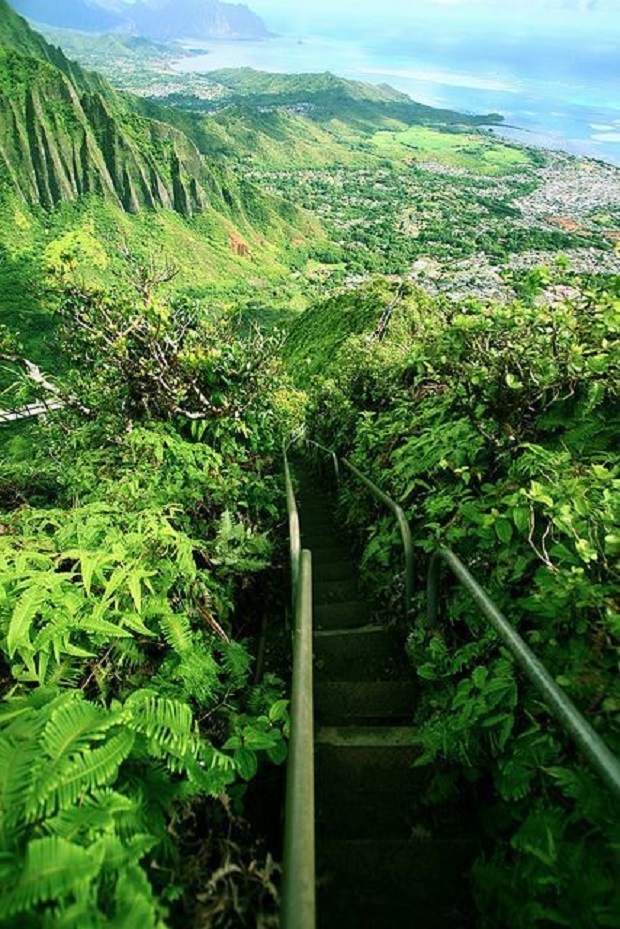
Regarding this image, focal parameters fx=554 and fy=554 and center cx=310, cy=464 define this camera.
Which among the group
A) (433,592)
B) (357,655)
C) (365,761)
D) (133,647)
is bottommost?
(357,655)

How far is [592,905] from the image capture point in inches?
53.7

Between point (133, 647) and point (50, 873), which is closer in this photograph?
point (50, 873)

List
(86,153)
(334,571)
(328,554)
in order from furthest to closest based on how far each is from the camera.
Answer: (86,153), (328,554), (334,571)

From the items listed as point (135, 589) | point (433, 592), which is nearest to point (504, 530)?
point (433, 592)

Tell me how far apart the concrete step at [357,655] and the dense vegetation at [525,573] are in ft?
1.01

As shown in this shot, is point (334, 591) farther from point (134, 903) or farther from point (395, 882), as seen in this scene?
point (134, 903)

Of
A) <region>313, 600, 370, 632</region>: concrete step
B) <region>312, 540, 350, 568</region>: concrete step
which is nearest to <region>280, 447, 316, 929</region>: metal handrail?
<region>313, 600, 370, 632</region>: concrete step

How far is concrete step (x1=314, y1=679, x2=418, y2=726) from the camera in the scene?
2.83 meters

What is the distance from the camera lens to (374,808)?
2270mm

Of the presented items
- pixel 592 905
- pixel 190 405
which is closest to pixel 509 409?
pixel 592 905

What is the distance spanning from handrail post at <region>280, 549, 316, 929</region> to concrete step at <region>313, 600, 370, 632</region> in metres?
2.23

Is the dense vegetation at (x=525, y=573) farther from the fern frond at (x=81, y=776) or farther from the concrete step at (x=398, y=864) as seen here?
the fern frond at (x=81, y=776)

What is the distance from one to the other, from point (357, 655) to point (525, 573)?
1286 mm

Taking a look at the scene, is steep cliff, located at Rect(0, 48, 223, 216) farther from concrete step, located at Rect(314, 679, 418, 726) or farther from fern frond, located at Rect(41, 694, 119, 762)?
fern frond, located at Rect(41, 694, 119, 762)
